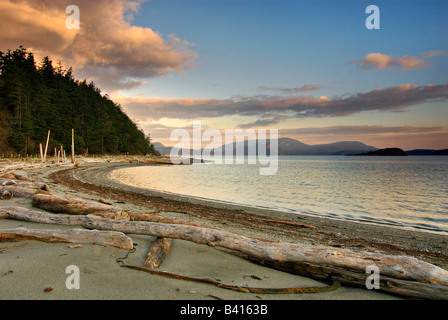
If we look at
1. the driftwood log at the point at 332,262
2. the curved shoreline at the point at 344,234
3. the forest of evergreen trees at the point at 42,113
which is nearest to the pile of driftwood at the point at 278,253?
the driftwood log at the point at 332,262

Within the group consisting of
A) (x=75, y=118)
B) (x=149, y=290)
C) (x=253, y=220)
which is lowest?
(x=253, y=220)

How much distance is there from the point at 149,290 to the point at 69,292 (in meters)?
1.05

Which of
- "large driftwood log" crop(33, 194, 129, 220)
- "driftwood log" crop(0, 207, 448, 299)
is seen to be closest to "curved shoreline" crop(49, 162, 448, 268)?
"driftwood log" crop(0, 207, 448, 299)

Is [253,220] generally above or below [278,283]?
below

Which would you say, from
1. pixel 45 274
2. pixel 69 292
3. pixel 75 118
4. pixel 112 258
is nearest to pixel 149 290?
pixel 69 292

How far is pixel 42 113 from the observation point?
57.6 metres

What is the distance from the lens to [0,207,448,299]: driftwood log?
3510mm

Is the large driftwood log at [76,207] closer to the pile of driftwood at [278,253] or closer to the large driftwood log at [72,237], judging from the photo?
the pile of driftwood at [278,253]

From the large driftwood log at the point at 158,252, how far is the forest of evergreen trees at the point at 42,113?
57.9 metres

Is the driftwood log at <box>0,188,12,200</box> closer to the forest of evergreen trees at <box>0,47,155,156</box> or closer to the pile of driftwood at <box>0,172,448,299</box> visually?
the pile of driftwood at <box>0,172,448,299</box>

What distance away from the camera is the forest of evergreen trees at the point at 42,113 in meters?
49.6

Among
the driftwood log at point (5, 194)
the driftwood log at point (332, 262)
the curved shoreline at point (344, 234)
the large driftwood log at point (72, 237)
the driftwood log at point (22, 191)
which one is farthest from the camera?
the driftwood log at point (22, 191)

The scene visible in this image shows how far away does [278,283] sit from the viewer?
3.87 meters

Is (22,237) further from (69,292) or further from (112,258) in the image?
(69,292)
